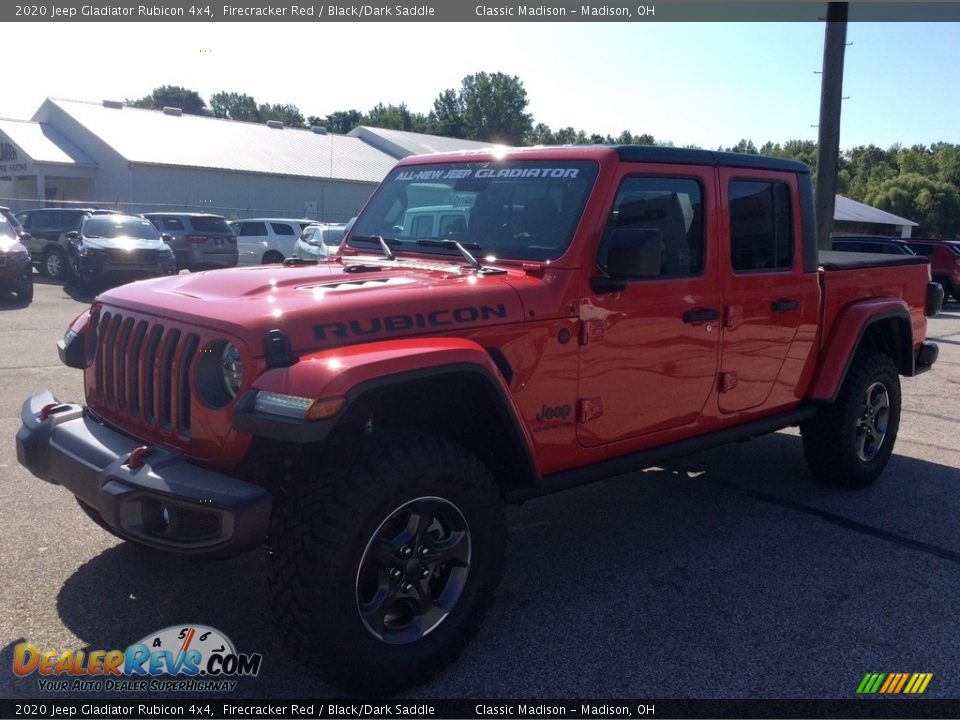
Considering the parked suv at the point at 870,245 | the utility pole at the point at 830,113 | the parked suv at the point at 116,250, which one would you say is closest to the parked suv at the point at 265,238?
the parked suv at the point at 116,250

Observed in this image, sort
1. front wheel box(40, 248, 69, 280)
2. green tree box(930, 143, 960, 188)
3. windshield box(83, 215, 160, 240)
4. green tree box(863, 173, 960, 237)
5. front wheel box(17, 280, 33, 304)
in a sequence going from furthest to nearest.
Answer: green tree box(930, 143, 960, 188) < green tree box(863, 173, 960, 237) < front wheel box(40, 248, 69, 280) < windshield box(83, 215, 160, 240) < front wheel box(17, 280, 33, 304)

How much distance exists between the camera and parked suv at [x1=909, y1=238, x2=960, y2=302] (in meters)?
21.5

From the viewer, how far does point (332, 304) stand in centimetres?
319

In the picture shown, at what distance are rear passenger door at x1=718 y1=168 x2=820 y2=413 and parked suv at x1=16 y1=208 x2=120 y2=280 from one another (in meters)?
17.5

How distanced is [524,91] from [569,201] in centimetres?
8492

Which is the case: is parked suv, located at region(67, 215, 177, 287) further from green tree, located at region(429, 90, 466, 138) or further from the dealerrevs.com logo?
green tree, located at region(429, 90, 466, 138)

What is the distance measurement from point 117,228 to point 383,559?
686 inches

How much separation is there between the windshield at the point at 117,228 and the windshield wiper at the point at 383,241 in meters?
15.3

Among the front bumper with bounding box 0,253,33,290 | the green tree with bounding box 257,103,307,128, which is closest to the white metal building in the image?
the front bumper with bounding box 0,253,33,290

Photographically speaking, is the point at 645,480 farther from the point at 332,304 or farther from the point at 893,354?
the point at 332,304

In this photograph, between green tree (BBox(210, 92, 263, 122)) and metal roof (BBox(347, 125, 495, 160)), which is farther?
green tree (BBox(210, 92, 263, 122))

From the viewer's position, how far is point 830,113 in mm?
12352

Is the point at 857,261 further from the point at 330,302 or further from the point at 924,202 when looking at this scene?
the point at 924,202

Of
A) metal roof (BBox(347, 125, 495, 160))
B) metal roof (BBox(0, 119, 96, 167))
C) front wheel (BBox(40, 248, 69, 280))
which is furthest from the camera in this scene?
metal roof (BBox(347, 125, 495, 160))
